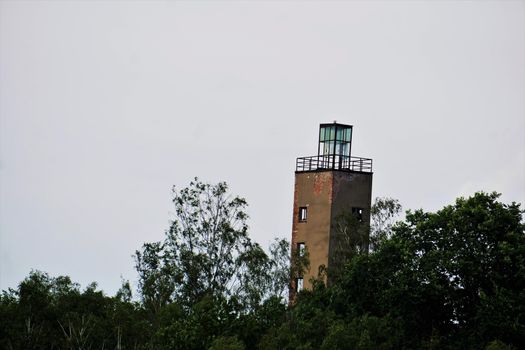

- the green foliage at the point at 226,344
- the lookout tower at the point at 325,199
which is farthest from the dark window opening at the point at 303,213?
the green foliage at the point at 226,344

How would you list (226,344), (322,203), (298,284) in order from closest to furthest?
1. (226,344)
2. (298,284)
3. (322,203)

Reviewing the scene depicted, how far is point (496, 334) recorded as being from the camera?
240 ft

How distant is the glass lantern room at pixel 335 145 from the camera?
3765 inches

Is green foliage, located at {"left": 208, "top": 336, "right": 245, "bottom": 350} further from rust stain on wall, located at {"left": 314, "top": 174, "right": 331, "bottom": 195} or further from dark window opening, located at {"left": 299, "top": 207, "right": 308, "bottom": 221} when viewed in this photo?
rust stain on wall, located at {"left": 314, "top": 174, "right": 331, "bottom": 195}

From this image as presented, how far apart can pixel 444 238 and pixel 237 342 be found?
10.6m

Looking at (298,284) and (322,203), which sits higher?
(322,203)

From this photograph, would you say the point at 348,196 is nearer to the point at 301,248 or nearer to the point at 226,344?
the point at 301,248

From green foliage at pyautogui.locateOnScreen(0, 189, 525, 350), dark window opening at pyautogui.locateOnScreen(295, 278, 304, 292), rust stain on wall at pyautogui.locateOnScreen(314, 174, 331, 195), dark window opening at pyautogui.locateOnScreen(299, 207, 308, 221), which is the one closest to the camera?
green foliage at pyautogui.locateOnScreen(0, 189, 525, 350)

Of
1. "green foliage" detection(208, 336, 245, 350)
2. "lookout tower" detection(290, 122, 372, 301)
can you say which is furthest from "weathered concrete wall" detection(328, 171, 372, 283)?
"green foliage" detection(208, 336, 245, 350)

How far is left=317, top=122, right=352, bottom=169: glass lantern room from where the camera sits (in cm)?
9562

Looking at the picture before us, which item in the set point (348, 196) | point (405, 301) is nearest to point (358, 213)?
point (348, 196)

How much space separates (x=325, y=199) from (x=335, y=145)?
4233 millimetres

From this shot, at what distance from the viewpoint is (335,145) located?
9625cm

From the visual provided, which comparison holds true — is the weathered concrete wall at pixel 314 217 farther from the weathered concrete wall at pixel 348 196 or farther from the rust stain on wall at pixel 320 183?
the weathered concrete wall at pixel 348 196
